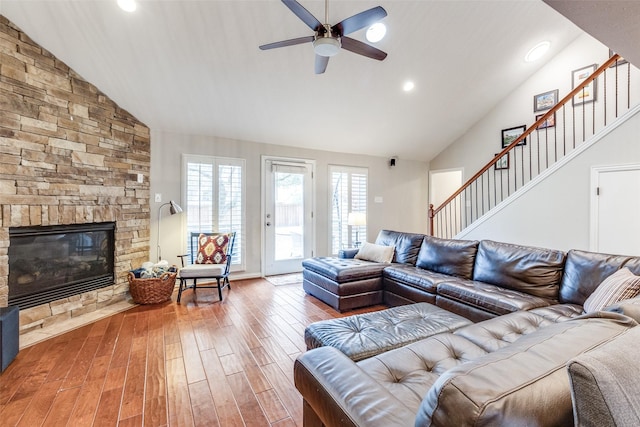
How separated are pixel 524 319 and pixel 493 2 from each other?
3.59 m

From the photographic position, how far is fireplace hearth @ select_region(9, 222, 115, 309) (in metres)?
2.87

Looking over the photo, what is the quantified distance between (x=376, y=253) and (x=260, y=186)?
7.49ft

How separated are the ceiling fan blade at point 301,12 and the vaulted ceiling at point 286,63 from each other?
0.96 metres

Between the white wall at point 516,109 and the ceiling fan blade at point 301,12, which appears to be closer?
the ceiling fan blade at point 301,12

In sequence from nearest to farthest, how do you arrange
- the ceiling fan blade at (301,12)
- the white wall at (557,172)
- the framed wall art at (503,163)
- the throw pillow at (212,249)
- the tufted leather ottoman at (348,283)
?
the ceiling fan blade at (301,12)
the white wall at (557,172)
the tufted leather ottoman at (348,283)
the throw pillow at (212,249)
the framed wall art at (503,163)

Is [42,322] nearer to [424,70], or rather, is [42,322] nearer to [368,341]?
[368,341]

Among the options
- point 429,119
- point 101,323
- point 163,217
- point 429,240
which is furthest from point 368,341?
point 429,119

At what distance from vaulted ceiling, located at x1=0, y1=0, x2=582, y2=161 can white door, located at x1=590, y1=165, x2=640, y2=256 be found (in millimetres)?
2230

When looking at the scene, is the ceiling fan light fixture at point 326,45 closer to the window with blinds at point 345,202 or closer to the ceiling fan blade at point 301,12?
the ceiling fan blade at point 301,12

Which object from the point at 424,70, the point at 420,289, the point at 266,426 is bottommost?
the point at 266,426

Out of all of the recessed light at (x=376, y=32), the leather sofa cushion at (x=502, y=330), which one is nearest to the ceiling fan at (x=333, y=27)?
the recessed light at (x=376, y=32)

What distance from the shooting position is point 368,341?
1.79 metres

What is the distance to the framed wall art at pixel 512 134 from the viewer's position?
5.16m

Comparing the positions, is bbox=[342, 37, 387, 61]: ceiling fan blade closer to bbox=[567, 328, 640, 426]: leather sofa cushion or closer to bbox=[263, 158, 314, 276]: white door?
bbox=[567, 328, 640, 426]: leather sofa cushion
